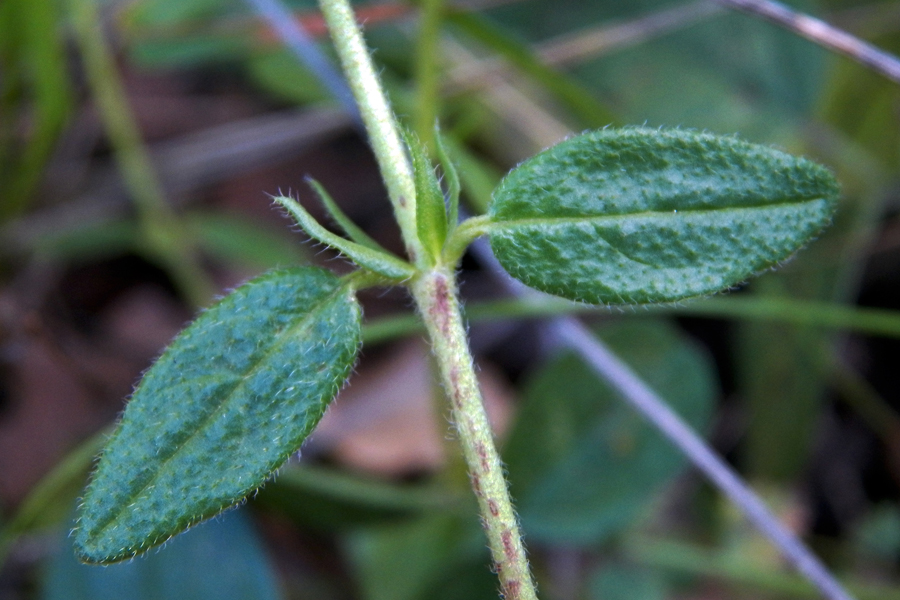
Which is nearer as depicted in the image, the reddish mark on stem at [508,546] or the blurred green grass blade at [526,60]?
the reddish mark on stem at [508,546]

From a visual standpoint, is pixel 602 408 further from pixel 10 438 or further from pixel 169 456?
pixel 10 438

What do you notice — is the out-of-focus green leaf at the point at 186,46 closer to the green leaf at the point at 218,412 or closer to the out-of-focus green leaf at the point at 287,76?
the out-of-focus green leaf at the point at 287,76

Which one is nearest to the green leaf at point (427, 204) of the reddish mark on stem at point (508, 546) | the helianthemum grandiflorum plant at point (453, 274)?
the helianthemum grandiflorum plant at point (453, 274)

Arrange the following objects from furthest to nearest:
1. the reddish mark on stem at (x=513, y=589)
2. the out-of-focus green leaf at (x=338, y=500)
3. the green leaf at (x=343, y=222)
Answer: the out-of-focus green leaf at (x=338, y=500) → the green leaf at (x=343, y=222) → the reddish mark on stem at (x=513, y=589)

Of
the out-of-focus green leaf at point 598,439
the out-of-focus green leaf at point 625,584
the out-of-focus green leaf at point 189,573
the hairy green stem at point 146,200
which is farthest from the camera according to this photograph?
the hairy green stem at point 146,200

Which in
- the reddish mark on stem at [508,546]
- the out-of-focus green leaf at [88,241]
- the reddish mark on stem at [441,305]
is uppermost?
the reddish mark on stem at [441,305]

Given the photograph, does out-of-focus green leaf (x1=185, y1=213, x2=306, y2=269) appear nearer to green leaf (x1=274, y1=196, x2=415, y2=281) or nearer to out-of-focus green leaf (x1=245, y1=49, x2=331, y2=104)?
out-of-focus green leaf (x1=245, y1=49, x2=331, y2=104)
